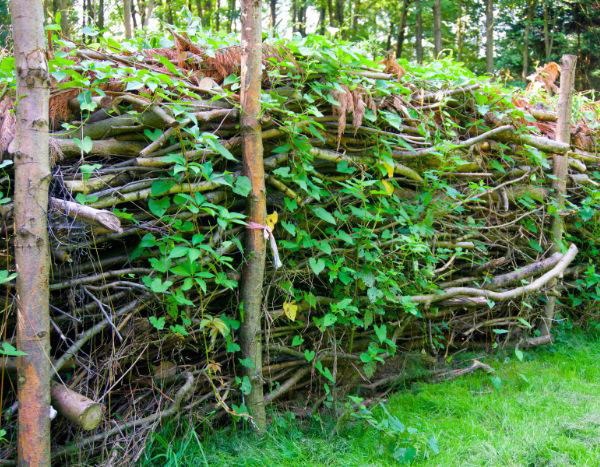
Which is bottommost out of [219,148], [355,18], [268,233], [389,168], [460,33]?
[268,233]

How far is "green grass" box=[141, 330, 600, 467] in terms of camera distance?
266cm

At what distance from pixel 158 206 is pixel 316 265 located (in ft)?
3.18

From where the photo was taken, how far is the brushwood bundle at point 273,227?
244cm

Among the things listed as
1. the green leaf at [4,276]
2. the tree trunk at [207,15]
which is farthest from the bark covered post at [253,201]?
the tree trunk at [207,15]

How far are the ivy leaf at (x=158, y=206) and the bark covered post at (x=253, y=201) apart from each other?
47 cm

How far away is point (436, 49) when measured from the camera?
1173 centimetres

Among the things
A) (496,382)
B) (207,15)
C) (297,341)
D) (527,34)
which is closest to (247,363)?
(297,341)

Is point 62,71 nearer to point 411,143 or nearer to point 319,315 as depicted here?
point 319,315

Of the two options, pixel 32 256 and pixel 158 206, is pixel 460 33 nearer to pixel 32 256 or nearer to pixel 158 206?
pixel 158 206

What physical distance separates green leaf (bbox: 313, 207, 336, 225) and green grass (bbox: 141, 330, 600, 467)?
116 centimetres

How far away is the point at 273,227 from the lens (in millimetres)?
3002

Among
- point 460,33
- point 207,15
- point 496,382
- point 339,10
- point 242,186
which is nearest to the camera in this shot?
point 242,186

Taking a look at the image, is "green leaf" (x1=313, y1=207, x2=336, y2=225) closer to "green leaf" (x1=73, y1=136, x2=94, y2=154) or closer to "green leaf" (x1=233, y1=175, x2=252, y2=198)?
"green leaf" (x1=233, y1=175, x2=252, y2=198)

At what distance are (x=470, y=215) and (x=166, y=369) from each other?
2705mm
